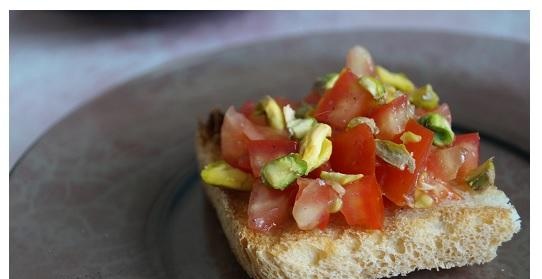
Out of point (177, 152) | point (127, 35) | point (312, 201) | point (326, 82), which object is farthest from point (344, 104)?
point (127, 35)

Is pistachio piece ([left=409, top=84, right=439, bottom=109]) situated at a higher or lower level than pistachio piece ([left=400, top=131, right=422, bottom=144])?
higher

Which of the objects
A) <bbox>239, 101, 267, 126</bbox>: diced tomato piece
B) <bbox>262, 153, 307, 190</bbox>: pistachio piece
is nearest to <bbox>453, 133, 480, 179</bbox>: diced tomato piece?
<bbox>262, 153, 307, 190</bbox>: pistachio piece

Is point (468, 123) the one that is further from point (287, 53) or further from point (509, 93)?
point (287, 53)

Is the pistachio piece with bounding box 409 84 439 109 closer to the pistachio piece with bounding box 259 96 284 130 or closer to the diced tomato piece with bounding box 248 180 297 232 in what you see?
the pistachio piece with bounding box 259 96 284 130

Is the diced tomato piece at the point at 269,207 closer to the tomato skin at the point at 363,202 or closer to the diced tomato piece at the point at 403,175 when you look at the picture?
the tomato skin at the point at 363,202

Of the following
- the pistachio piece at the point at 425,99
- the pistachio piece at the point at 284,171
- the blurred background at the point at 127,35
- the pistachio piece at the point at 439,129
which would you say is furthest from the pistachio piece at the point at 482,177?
the blurred background at the point at 127,35

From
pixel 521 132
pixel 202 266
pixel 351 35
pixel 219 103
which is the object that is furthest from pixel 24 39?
pixel 521 132

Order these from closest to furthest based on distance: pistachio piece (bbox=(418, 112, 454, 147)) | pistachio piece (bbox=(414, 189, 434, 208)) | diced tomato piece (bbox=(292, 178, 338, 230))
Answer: diced tomato piece (bbox=(292, 178, 338, 230)), pistachio piece (bbox=(414, 189, 434, 208)), pistachio piece (bbox=(418, 112, 454, 147))
